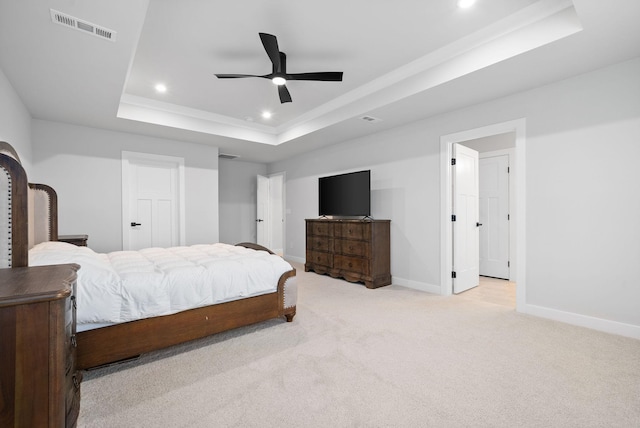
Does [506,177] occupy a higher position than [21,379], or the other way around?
[506,177]

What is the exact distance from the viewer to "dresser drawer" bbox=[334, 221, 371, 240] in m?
4.31

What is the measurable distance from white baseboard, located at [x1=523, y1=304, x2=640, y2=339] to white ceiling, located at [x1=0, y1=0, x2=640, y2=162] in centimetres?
228

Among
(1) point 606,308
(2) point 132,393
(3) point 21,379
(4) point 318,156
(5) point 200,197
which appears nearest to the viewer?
(3) point 21,379

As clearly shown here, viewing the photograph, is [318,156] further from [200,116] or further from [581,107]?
[581,107]

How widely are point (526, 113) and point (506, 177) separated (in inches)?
79.2

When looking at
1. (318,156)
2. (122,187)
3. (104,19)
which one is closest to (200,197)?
(122,187)

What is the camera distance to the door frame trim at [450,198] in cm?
318

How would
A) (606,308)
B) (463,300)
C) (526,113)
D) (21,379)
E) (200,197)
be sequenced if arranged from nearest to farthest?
(21,379) → (606,308) → (526,113) → (463,300) → (200,197)

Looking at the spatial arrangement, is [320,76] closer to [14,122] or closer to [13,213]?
[13,213]

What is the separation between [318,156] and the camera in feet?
19.6

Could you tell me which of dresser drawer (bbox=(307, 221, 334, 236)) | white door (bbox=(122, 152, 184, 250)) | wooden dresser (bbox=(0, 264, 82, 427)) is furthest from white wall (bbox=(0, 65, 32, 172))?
dresser drawer (bbox=(307, 221, 334, 236))

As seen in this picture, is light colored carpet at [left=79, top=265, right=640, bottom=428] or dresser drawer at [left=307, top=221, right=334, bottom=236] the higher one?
dresser drawer at [left=307, top=221, right=334, bottom=236]

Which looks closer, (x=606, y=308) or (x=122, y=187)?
(x=606, y=308)

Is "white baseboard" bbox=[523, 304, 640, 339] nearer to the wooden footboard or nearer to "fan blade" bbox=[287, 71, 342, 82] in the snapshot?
the wooden footboard
